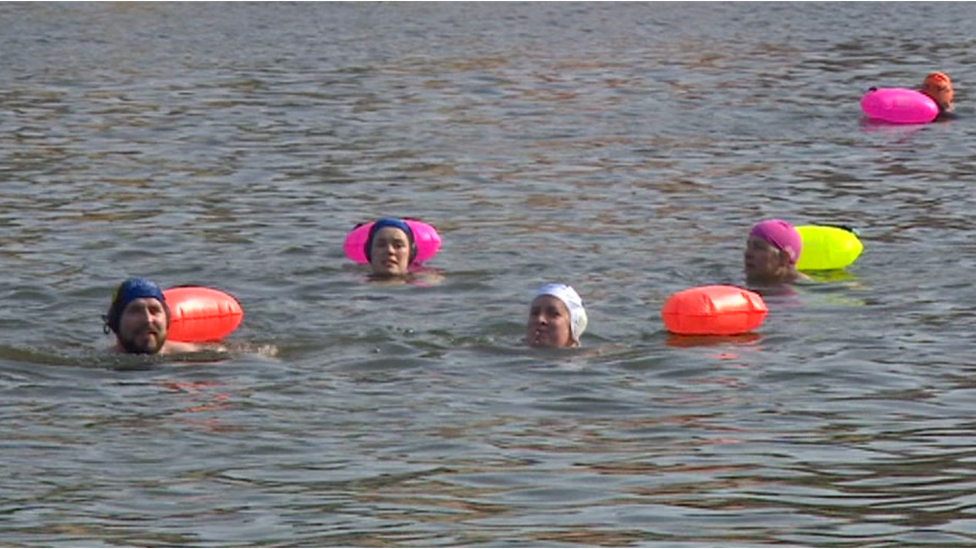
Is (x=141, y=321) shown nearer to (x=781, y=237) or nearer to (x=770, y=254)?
(x=770, y=254)

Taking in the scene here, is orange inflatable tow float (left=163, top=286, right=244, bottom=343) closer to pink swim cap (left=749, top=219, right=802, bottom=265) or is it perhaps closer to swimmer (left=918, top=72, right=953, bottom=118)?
pink swim cap (left=749, top=219, right=802, bottom=265)

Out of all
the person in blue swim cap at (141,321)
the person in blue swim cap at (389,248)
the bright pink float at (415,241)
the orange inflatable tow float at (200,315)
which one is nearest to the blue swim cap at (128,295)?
the person in blue swim cap at (141,321)

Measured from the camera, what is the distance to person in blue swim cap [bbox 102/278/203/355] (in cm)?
1455

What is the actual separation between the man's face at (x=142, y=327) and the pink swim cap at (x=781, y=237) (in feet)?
17.1

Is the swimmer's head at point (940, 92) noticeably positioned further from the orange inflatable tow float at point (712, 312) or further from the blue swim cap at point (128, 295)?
the blue swim cap at point (128, 295)

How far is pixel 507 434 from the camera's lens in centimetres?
1210

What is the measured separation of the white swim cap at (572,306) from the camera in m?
15.1

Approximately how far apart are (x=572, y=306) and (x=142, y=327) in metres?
2.95

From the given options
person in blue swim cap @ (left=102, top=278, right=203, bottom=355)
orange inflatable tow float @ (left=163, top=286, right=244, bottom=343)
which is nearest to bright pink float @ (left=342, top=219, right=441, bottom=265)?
orange inflatable tow float @ (left=163, top=286, right=244, bottom=343)

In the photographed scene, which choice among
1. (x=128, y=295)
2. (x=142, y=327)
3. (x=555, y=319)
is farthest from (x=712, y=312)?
(x=128, y=295)

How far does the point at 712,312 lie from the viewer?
1495cm

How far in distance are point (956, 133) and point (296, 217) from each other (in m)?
9.66

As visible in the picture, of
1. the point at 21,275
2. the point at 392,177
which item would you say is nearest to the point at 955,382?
the point at 21,275

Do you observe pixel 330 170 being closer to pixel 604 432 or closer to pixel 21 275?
pixel 21 275
